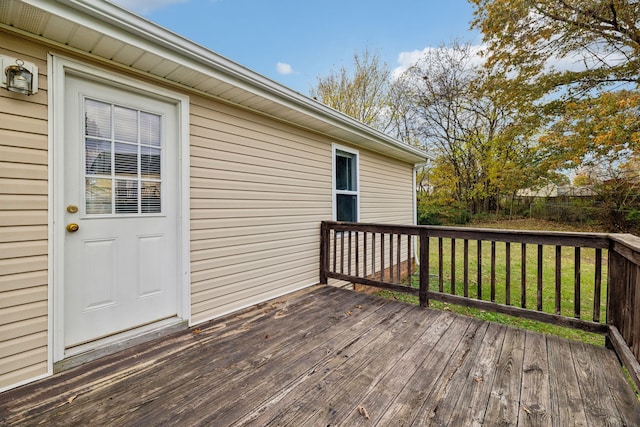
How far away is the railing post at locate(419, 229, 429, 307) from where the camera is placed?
119 inches

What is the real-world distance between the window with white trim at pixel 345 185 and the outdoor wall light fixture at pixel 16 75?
340 cm

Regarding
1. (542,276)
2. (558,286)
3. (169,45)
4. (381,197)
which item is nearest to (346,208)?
(381,197)

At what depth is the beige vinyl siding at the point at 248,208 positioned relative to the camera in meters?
2.67

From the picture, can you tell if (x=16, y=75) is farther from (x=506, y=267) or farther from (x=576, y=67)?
(x=576, y=67)

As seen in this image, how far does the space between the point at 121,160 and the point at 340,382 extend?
2.35 metres

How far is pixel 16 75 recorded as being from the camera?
1.67 m

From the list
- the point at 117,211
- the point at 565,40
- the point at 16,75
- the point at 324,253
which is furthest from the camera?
the point at 565,40

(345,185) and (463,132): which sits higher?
(463,132)

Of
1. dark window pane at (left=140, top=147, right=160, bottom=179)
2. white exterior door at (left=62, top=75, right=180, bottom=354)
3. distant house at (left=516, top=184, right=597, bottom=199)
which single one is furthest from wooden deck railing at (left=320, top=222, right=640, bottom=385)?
distant house at (left=516, top=184, right=597, bottom=199)

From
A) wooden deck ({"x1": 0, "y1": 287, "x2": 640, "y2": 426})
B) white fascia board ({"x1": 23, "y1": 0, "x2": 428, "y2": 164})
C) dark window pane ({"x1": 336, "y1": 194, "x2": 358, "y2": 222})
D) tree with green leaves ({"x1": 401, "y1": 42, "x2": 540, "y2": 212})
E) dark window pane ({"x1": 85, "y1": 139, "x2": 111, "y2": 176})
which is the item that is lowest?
wooden deck ({"x1": 0, "y1": 287, "x2": 640, "y2": 426})

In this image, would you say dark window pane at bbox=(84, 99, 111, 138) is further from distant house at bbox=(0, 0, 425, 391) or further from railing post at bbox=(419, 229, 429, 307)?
railing post at bbox=(419, 229, 429, 307)

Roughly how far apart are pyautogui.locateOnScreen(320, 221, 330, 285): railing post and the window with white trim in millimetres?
443

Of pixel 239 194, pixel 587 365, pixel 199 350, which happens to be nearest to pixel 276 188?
pixel 239 194

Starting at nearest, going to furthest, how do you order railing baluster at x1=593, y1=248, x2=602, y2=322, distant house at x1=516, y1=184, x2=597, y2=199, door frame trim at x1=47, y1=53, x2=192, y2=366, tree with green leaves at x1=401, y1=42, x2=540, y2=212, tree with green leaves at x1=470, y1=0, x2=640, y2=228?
door frame trim at x1=47, y1=53, x2=192, y2=366, railing baluster at x1=593, y1=248, x2=602, y2=322, tree with green leaves at x1=470, y1=0, x2=640, y2=228, distant house at x1=516, y1=184, x2=597, y2=199, tree with green leaves at x1=401, y1=42, x2=540, y2=212
